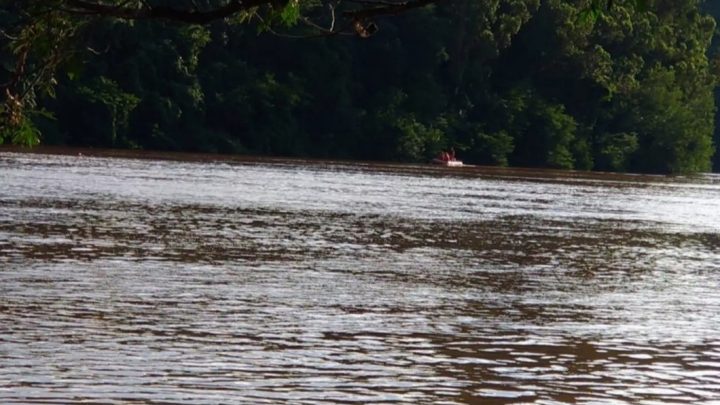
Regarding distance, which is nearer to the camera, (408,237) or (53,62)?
(53,62)

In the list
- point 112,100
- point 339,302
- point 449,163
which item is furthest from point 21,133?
point 449,163

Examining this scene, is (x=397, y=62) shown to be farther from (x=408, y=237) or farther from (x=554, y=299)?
(x=554, y=299)

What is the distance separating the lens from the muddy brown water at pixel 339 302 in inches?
541

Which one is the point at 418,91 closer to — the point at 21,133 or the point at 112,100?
the point at 112,100

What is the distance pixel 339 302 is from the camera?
19.0 meters

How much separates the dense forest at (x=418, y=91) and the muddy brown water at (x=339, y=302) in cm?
3677

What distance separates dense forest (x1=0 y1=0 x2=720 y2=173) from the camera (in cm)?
7612

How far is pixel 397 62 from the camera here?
86.3m

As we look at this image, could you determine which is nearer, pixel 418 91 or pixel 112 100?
pixel 112 100

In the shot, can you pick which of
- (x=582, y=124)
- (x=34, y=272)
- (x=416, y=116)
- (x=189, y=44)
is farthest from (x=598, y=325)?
(x=582, y=124)

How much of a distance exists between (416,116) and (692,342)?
6953 cm

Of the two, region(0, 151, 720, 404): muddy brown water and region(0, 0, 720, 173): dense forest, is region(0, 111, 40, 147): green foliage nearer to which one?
region(0, 151, 720, 404): muddy brown water

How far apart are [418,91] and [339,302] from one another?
68154mm

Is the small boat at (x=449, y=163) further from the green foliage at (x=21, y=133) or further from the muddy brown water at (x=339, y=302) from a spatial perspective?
the green foliage at (x=21, y=133)
